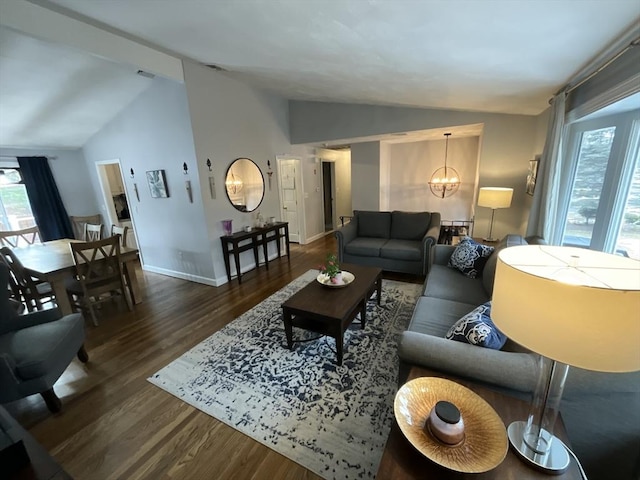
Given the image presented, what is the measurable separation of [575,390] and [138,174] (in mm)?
5473

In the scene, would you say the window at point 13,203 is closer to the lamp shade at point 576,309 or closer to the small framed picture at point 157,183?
the small framed picture at point 157,183

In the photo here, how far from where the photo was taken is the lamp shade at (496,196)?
11.5 feet

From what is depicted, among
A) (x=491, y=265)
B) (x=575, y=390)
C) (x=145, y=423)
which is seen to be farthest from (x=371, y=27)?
(x=145, y=423)

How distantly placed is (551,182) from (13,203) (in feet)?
26.8

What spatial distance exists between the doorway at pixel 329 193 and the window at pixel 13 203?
241 inches

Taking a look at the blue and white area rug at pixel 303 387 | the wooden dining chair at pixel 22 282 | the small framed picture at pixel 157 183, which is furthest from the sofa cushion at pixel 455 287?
the wooden dining chair at pixel 22 282

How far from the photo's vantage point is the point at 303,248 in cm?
597

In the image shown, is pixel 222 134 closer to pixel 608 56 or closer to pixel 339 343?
pixel 339 343

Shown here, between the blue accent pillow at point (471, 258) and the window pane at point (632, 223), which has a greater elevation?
the window pane at point (632, 223)

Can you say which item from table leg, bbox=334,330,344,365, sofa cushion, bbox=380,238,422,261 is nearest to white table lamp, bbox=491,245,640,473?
table leg, bbox=334,330,344,365

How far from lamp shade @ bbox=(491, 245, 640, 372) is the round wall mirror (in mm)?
3997

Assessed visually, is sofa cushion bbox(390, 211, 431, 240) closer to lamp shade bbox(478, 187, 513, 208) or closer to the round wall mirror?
lamp shade bbox(478, 187, 513, 208)

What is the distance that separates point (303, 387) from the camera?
2.01 meters

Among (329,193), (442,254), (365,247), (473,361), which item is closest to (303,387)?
(473,361)
